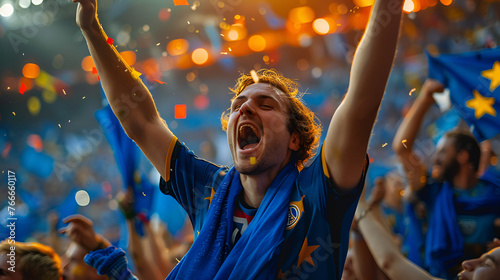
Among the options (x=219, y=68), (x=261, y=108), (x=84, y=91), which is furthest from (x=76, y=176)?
(x=261, y=108)

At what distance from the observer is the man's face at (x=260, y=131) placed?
1522mm

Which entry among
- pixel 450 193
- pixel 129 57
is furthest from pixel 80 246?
pixel 450 193

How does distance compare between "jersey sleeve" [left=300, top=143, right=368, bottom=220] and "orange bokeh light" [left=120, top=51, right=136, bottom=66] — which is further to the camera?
"orange bokeh light" [left=120, top=51, right=136, bottom=66]

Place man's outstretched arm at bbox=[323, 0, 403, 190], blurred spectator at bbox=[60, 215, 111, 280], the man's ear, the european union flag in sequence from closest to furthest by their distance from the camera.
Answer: man's outstretched arm at bbox=[323, 0, 403, 190]
the man's ear
blurred spectator at bbox=[60, 215, 111, 280]
the european union flag

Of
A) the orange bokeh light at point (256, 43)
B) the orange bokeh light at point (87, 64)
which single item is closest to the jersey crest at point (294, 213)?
the orange bokeh light at point (256, 43)

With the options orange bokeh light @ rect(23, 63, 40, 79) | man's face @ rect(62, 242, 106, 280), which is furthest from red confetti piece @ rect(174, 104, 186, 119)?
orange bokeh light @ rect(23, 63, 40, 79)

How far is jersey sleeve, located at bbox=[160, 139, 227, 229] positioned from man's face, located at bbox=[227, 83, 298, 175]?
0.63 feet

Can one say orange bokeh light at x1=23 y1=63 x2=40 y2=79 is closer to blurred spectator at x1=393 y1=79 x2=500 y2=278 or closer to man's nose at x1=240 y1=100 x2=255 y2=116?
man's nose at x1=240 y1=100 x2=255 y2=116

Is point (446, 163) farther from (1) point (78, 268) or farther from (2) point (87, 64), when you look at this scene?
(2) point (87, 64)

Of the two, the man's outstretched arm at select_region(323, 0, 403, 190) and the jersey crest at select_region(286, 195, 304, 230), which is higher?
the man's outstretched arm at select_region(323, 0, 403, 190)

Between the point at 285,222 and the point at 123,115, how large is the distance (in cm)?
86

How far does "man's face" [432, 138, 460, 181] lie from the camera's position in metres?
2.53

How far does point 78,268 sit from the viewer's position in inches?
78.3

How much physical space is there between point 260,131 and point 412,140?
45.8 inches
